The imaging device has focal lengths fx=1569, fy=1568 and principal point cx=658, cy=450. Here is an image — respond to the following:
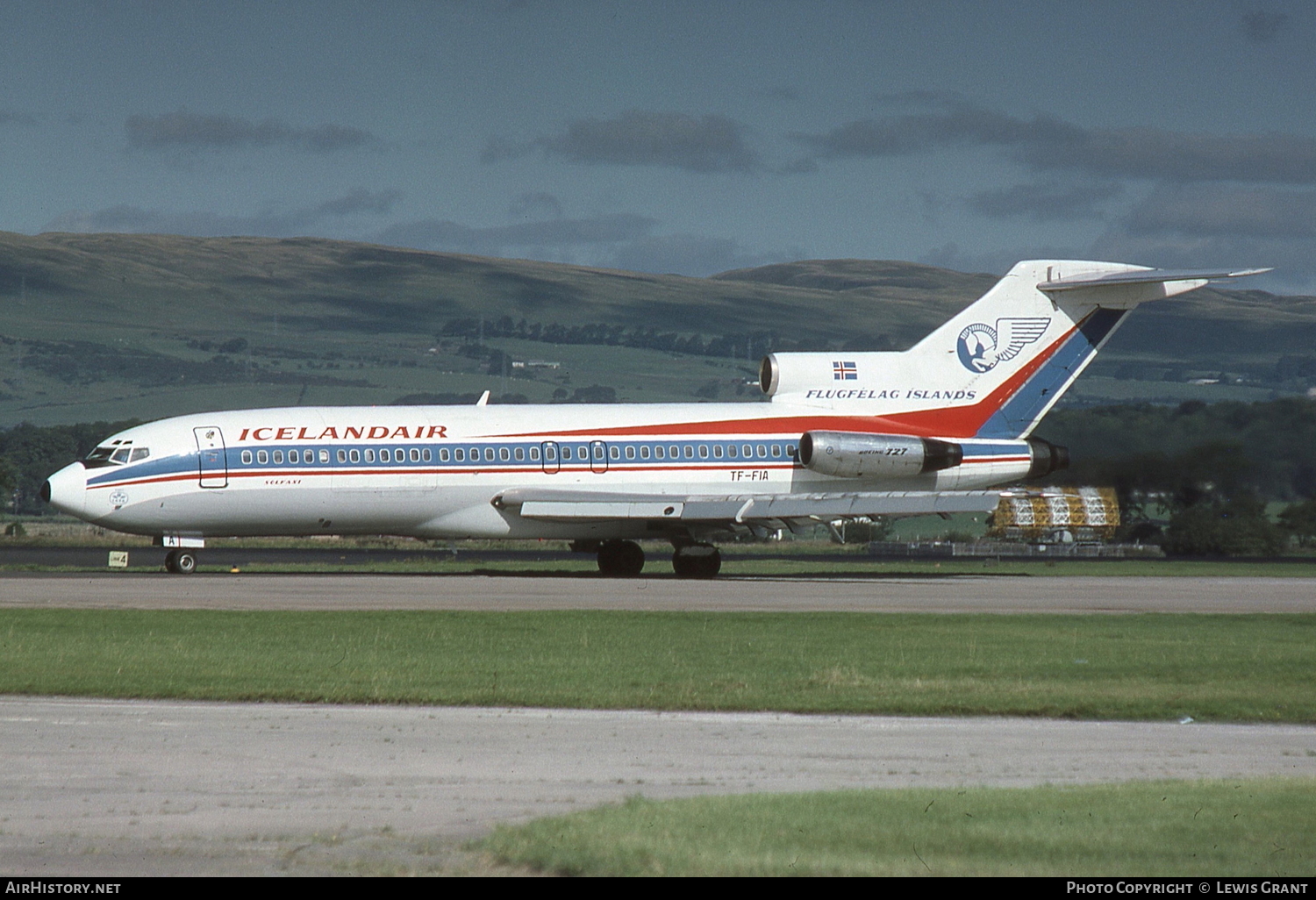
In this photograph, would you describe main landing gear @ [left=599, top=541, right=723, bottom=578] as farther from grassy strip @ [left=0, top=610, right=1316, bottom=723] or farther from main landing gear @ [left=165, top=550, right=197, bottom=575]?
grassy strip @ [left=0, top=610, right=1316, bottom=723]

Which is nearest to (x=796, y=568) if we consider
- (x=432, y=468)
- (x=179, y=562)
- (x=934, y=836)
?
(x=432, y=468)

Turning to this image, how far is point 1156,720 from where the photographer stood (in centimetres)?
1631

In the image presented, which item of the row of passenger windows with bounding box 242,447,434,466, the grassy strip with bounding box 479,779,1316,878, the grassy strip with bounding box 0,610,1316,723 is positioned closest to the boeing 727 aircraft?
the row of passenger windows with bounding box 242,447,434,466

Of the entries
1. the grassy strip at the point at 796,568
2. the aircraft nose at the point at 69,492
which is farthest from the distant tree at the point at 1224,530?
the aircraft nose at the point at 69,492

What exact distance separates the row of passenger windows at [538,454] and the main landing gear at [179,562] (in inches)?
132

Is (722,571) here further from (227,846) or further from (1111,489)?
(227,846)

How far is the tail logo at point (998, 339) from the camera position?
43062mm

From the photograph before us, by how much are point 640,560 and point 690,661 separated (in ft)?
74.4

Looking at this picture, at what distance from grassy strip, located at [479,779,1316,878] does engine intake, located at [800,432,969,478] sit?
29565 millimetres

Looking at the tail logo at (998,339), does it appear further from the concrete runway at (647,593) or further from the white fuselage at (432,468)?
the concrete runway at (647,593)

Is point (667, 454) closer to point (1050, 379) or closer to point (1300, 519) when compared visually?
point (1050, 379)

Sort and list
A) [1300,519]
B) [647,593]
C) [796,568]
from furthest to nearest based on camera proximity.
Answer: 1. [1300,519]
2. [796,568]
3. [647,593]

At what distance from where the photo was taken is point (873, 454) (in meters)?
41.0

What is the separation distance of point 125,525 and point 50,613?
12.3 m
